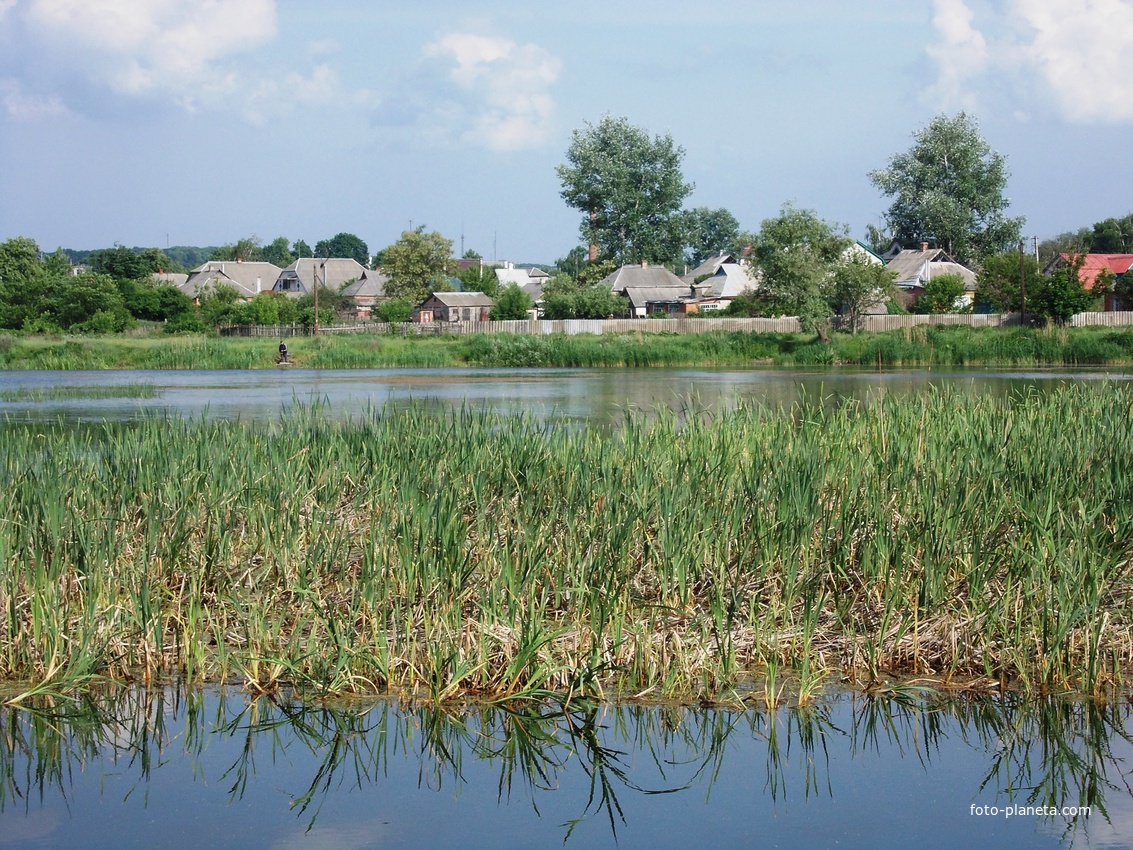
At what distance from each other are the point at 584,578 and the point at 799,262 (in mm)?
46523

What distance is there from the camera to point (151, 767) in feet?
17.5

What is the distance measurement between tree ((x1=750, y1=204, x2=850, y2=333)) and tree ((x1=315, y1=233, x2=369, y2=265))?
4699 inches

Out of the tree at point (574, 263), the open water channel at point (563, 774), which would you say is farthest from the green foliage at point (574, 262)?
the open water channel at point (563, 774)

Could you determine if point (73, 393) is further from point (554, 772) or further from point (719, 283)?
point (719, 283)

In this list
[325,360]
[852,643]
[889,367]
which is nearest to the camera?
[852,643]

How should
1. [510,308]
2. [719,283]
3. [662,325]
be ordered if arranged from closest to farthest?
[662,325]
[510,308]
[719,283]

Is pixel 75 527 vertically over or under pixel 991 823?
over

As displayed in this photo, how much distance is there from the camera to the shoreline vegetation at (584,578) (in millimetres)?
5996

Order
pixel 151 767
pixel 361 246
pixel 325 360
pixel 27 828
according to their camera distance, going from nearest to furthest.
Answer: pixel 27 828, pixel 151 767, pixel 325 360, pixel 361 246

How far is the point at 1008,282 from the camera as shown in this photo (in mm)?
54844

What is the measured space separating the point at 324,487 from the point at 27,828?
150 inches

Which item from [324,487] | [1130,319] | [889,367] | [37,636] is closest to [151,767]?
[37,636]

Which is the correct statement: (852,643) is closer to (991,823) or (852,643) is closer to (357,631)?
(991,823)

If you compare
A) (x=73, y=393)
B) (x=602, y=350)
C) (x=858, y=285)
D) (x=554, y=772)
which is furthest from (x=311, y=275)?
(x=554, y=772)
